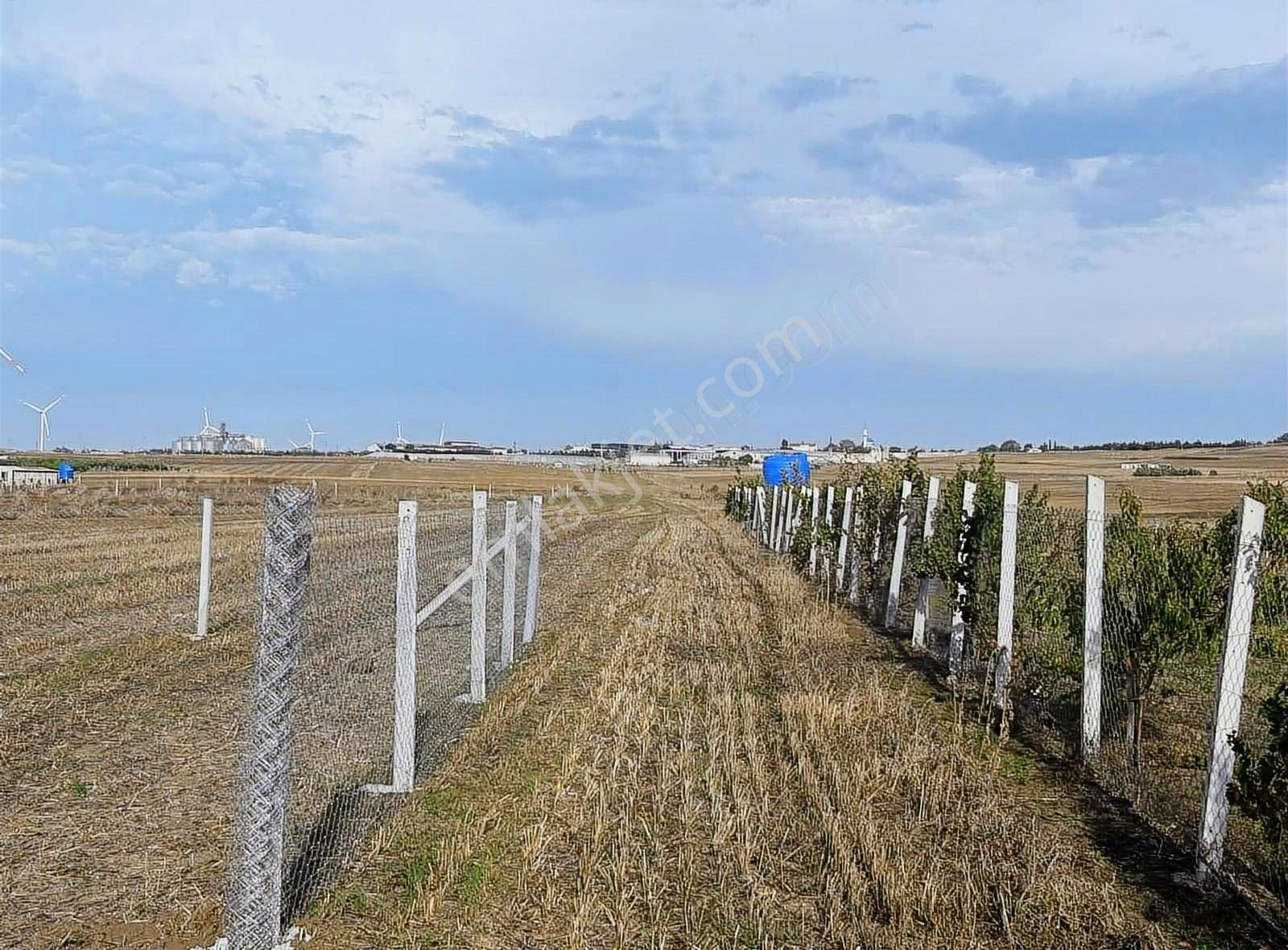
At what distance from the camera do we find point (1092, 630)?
7.80 metres

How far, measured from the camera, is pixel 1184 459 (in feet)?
165

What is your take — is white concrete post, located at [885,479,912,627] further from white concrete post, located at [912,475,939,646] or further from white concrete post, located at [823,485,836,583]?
white concrete post, located at [823,485,836,583]

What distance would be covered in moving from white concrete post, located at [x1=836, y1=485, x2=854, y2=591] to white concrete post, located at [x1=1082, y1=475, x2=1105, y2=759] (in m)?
10.8

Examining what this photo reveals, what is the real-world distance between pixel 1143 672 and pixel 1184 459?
47741 mm

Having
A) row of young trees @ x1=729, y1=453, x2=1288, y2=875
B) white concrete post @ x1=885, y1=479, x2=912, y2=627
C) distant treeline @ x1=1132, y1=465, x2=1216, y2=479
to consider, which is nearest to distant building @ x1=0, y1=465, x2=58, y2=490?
white concrete post @ x1=885, y1=479, x2=912, y2=627

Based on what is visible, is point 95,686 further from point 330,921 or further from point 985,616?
point 985,616

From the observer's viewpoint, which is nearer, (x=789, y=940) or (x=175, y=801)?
(x=789, y=940)

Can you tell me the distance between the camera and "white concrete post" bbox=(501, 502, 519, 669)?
10.9 m

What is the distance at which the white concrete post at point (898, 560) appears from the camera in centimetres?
1498

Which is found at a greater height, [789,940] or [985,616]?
[985,616]

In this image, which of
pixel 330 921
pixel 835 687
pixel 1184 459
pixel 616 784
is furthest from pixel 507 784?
pixel 1184 459

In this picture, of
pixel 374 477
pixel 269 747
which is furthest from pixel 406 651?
pixel 374 477

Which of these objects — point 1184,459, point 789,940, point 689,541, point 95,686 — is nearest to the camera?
point 789,940

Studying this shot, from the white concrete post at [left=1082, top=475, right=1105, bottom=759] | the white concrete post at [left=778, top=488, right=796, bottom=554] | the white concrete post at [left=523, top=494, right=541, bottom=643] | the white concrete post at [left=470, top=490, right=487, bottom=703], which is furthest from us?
the white concrete post at [left=778, top=488, right=796, bottom=554]
